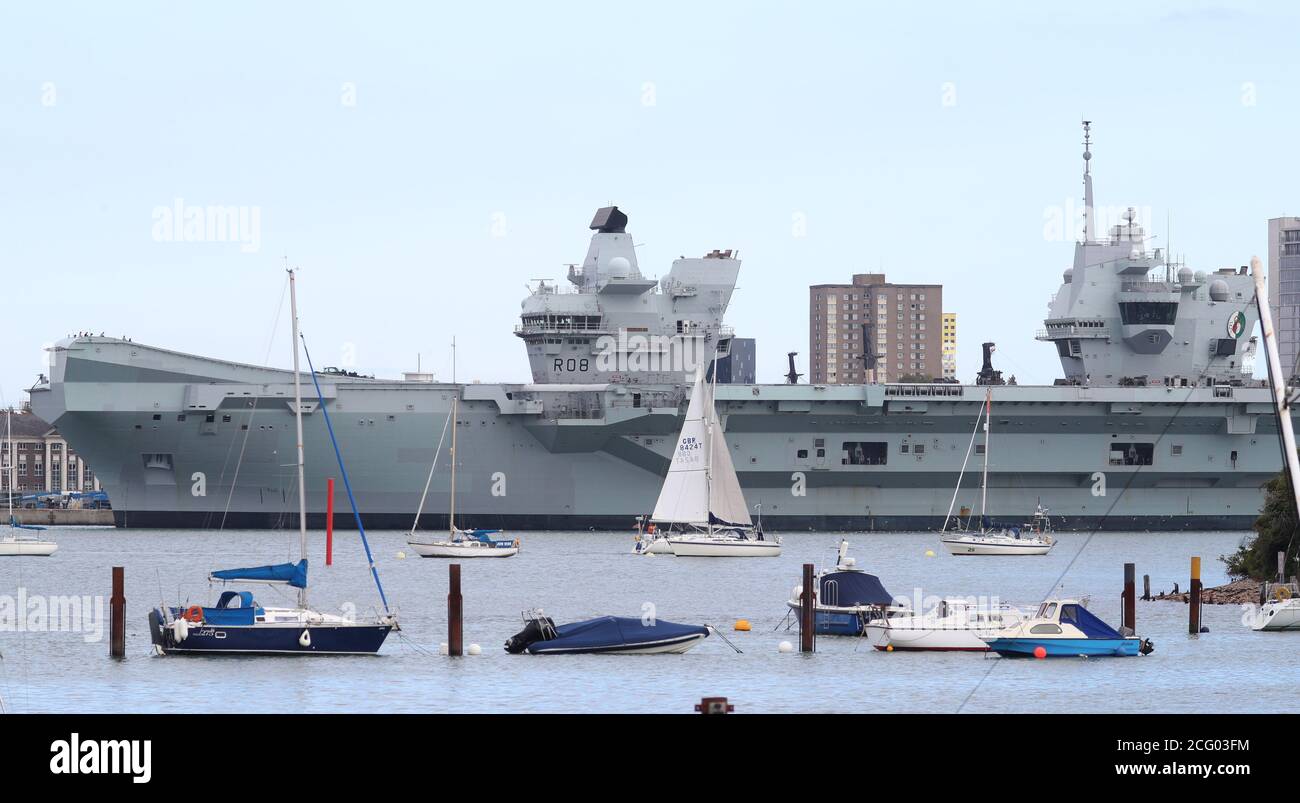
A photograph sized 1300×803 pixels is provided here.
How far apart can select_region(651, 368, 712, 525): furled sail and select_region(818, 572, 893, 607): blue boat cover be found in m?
18.0

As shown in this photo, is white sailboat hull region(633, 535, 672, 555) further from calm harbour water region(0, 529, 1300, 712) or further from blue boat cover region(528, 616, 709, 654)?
blue boat cover region(528, 616, 709, 654)

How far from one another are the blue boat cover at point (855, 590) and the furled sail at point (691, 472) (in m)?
18.0

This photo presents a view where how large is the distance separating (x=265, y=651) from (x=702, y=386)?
24.6 m

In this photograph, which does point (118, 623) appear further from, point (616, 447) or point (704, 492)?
point (616, 447)

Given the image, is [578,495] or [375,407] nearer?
[375,407]

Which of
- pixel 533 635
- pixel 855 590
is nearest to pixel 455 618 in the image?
pixel 533 635

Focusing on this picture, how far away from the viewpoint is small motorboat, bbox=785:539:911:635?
93.3 ft

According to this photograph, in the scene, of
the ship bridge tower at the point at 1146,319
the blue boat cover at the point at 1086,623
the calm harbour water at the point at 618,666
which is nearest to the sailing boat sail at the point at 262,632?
the calm harbour water at the point at 618,666

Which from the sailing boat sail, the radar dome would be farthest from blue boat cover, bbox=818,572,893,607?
the radar dome

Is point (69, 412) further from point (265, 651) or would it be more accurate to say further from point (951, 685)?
point (951, 685)

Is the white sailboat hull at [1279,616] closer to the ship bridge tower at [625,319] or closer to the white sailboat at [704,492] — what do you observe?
the white sailboat at [704,492]

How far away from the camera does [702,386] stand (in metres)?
47.8
